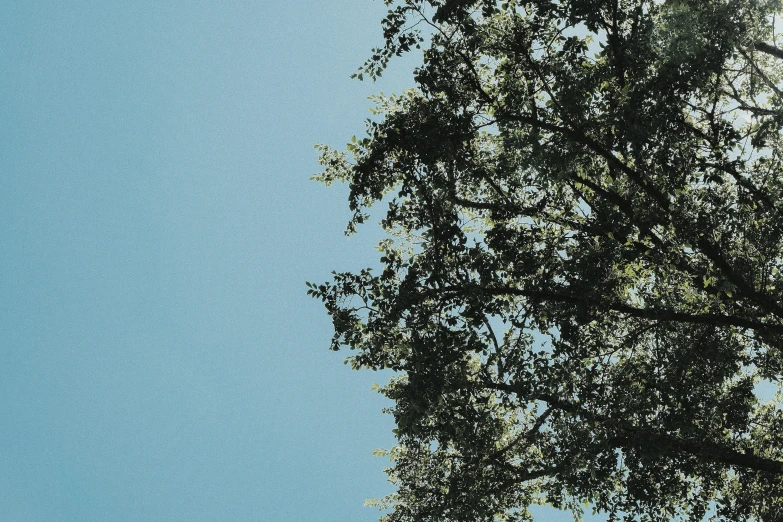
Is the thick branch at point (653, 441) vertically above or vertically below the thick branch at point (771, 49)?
below

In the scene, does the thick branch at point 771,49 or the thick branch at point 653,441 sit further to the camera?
the thick branch at point 653,441

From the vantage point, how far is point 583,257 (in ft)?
49.6

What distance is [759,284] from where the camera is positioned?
642 inches

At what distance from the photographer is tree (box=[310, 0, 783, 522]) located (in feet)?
43.9

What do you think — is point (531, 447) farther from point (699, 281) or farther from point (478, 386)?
point (699, 281)

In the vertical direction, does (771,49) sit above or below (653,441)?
above

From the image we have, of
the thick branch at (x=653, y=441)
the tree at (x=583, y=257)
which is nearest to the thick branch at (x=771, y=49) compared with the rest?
the tree at (x=583, y=257)

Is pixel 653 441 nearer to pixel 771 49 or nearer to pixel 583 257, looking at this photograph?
pixel 583 257

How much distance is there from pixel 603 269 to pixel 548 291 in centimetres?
131

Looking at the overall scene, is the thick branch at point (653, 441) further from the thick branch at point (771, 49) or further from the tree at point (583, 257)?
the thick branch at point (771, 49)

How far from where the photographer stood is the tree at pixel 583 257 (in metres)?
13.4

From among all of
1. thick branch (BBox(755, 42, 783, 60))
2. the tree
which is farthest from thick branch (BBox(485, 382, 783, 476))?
thick branch (BBox(755, 42, 783, 60))

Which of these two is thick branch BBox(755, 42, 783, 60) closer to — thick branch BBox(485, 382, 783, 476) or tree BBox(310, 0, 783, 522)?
tree BBox(310, 0, 783, 522)

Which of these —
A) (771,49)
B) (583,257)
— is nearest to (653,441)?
(583,257)
